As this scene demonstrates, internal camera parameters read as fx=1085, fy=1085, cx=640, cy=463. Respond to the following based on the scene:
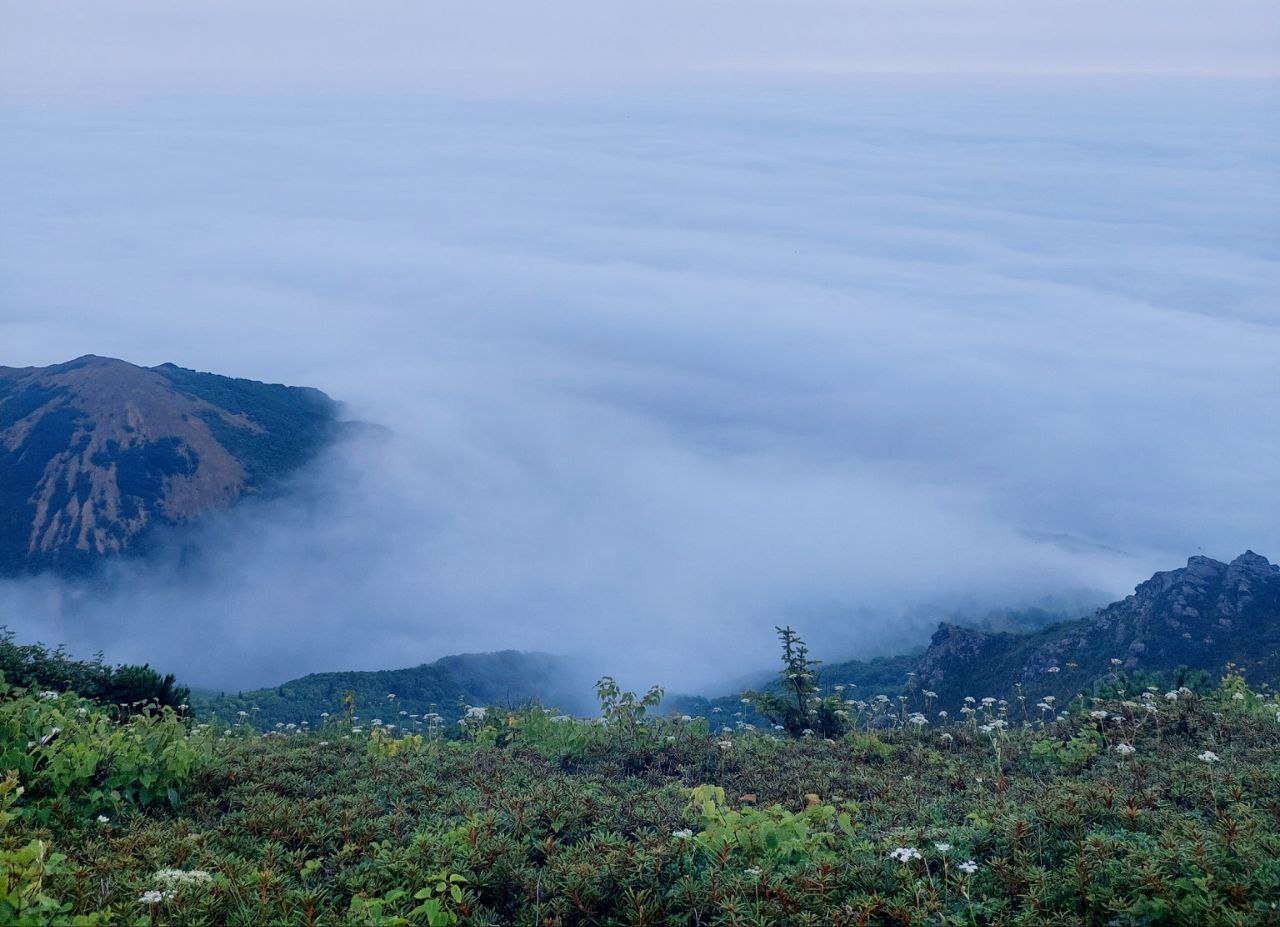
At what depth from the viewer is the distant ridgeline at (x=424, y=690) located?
36.1 meters

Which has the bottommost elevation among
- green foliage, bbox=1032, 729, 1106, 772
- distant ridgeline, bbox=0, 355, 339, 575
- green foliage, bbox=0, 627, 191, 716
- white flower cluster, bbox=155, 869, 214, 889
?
white flower cluster, bbox=155, 869, 214, 889

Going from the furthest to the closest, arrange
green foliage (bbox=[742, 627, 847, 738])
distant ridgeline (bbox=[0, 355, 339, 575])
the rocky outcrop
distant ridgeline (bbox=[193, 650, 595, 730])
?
distant ridgeline (bbox=[0, 355, 339, 575])
the rocky outcrop
distant ridgeline (bbox=[193, 650, 595, 730])
green foliage (bbox=[742, 627, 847, 738])

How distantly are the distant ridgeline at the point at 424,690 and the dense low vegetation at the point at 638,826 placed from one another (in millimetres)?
19904

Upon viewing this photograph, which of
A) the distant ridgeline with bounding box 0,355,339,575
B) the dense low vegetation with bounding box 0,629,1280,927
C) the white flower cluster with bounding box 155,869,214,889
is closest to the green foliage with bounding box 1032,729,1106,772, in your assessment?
the dense low vegetation with bounding box 0,629,1280,927

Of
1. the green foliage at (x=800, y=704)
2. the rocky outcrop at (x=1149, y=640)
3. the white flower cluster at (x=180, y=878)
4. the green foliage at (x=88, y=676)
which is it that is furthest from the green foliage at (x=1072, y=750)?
the rocky outcrop at (x=1149, y=640)

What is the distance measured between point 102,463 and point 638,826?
89.4m

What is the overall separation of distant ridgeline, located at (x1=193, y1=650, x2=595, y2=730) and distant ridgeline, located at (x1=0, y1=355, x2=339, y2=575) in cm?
3864

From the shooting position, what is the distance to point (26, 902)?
5297 millimetres

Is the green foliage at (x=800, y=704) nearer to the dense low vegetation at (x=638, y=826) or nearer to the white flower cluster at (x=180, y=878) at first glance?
the dense low vegetation at (x=638, y=826)

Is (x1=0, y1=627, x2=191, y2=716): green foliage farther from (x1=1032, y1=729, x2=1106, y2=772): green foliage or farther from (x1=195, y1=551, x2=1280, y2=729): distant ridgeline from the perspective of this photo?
(x1=195, y1=551, x2=1280, y2=729): distant ridgeline

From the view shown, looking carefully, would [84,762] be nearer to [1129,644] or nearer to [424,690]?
[1129,644]

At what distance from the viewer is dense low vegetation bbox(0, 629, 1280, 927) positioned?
584cm

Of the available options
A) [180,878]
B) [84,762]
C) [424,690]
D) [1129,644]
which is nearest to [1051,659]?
[1129,644]

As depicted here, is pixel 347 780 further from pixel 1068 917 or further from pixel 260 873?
pixel 1068 917
